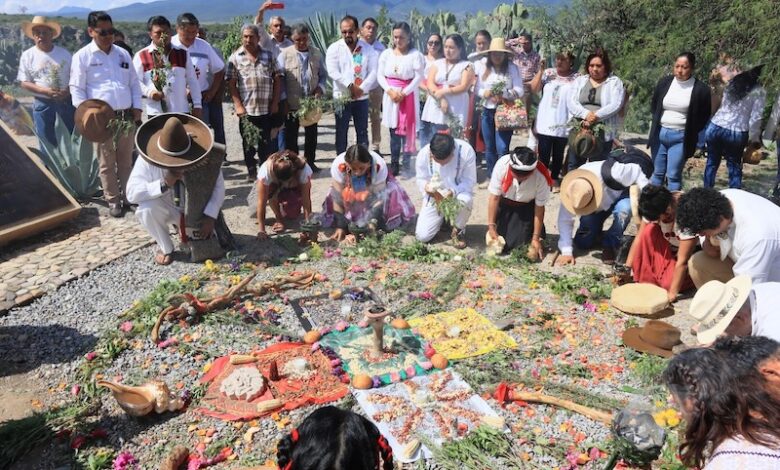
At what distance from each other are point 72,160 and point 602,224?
19.2 ft

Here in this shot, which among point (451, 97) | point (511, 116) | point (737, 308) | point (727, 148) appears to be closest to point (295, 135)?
point (451, 97)

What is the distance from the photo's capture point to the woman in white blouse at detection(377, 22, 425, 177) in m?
7.24

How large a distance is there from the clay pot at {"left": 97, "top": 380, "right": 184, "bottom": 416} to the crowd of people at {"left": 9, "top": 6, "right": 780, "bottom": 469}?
2.20m

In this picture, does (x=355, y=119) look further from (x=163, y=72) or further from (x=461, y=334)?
(x=461, y=334)

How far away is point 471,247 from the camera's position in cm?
592

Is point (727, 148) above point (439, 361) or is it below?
above

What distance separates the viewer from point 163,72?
634cm

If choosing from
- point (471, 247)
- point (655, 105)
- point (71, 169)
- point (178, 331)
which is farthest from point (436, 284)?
point (71, 169)

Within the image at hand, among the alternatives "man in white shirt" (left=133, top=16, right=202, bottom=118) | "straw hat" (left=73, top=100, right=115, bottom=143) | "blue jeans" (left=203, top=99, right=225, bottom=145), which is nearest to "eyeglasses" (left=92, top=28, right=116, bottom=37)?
"man in white shirt" (left=133, top=16, right=202, bottom=118)

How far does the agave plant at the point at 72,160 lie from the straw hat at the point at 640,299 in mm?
5766

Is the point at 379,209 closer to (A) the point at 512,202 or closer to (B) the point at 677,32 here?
(A) the point at 512,202

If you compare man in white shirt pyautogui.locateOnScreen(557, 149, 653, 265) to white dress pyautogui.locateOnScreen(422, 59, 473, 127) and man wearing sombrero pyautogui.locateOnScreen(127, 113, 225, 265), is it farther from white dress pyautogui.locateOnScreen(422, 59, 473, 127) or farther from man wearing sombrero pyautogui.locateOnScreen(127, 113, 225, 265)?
man wearing sombrero pyautogui.locateOnScreen(127, 113, 225, 265)

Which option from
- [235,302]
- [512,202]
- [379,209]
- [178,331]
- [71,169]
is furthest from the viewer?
[71,169]

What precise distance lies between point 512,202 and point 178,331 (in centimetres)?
316
